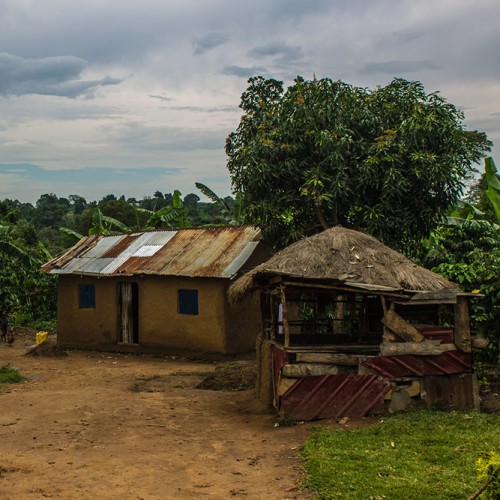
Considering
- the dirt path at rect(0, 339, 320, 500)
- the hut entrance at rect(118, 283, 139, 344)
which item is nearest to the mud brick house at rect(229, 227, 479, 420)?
the dirt path at rect(0, 339, 320, 500)

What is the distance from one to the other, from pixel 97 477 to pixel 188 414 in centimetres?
370

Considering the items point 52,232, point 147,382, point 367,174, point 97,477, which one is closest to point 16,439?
point 97,477

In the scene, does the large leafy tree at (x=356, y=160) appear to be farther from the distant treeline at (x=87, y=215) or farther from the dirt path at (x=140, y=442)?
the distant treeline at (x=87, y=215)

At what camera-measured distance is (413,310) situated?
490 inches

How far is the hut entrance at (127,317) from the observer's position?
20.3 metres

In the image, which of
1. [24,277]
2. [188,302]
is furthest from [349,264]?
[24,277]

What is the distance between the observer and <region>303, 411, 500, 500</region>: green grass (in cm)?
723

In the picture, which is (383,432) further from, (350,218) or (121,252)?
(121,252)

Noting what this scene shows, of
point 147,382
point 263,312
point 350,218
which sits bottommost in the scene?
point 147,382

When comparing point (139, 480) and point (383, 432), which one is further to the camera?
point (383, 432)

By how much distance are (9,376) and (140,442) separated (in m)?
6.64

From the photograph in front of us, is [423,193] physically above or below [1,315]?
above

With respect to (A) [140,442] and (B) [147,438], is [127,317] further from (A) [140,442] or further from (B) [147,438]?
(A) [140,442]

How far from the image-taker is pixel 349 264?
36.8 feet
